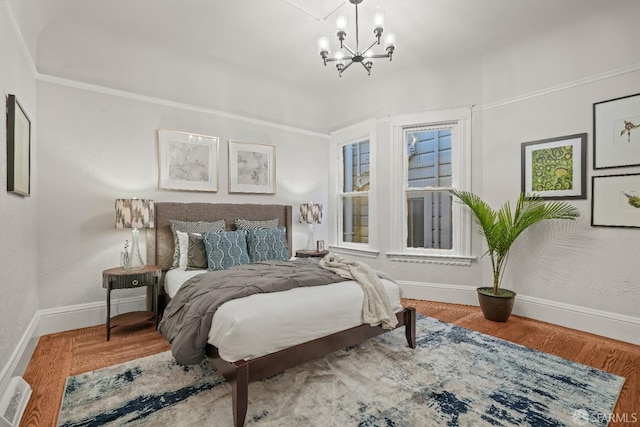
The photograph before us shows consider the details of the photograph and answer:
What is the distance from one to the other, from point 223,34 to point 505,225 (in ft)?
11.8

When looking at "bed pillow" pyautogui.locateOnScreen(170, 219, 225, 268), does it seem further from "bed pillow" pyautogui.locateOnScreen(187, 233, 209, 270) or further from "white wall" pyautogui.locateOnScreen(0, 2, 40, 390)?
"white wall" pyautogui.locateOnScreen(0, 2, 40, 390)

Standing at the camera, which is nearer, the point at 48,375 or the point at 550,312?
the point at 48,375

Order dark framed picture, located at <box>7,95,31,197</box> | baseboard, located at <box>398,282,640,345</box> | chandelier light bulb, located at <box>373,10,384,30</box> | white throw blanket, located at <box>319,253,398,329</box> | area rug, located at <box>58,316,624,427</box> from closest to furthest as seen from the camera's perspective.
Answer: area rug, located at <box>58,316,624,427</box> → dark framed picture, located at <box>7,95,31,197</box> → chandelier light bulb, located at <box>373,10,384,30</box> → white throw blanket, located at <box>319,253,398,329</box> → baseboard, located at <box>398,282,640,345</box>

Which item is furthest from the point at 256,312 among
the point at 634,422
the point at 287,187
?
the point at 287,187

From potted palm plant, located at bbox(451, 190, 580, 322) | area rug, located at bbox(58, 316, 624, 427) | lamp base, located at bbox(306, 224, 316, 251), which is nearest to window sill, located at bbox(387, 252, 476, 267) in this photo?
potted palm plant, located at bbox(451, 190, 580, 322)

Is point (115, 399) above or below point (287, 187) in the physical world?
below

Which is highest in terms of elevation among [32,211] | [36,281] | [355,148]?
[355,148]

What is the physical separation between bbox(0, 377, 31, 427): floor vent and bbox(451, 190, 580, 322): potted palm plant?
3925 mm

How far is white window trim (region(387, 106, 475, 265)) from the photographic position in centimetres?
396

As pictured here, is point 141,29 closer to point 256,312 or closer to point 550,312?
point 256,312

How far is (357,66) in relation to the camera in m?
4.05

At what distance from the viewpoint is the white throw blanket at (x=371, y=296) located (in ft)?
7.90

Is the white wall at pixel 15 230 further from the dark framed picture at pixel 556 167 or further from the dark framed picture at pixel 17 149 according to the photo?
the dark framed picture at pixel 556 167

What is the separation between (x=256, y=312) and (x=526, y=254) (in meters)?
3.19
